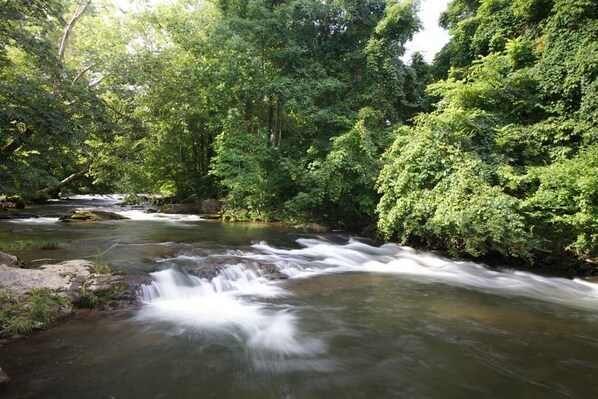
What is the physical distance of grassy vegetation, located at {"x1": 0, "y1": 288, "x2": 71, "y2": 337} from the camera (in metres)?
4.42

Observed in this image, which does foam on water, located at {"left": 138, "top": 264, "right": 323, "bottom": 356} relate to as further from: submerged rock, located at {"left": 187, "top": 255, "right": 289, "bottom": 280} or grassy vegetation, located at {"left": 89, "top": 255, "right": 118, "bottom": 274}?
grassy vegetation, located at {"left": 89, "top": 255, "right": 118, "bottom": 274}

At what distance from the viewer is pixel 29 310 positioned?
4.70 metres

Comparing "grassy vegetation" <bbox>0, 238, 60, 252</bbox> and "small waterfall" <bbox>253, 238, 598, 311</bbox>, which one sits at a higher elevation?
"small waterfall" <bbox>253, 238, 598, 311</bbox>

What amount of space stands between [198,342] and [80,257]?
4.50 m

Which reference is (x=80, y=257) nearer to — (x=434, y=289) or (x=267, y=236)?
(x=267, y=236)

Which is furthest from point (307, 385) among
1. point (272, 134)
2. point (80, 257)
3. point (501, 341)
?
point (272, 134)

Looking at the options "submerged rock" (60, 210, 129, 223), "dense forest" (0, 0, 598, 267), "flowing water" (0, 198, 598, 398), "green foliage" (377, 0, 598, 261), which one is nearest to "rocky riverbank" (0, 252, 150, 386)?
"flowing water" (0, 198, 598, 398)

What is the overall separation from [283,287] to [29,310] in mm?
4233

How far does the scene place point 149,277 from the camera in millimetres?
6547

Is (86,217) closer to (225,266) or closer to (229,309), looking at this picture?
(225,266)

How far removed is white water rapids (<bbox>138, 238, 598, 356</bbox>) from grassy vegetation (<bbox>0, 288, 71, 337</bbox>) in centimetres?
114

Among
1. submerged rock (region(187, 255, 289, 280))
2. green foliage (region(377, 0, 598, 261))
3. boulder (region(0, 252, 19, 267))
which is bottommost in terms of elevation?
boulder (region(0, 252, 19, 267))

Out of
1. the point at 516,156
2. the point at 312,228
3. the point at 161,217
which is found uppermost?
the point at 516,156

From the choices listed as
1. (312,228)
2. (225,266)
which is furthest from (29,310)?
(312,228)
